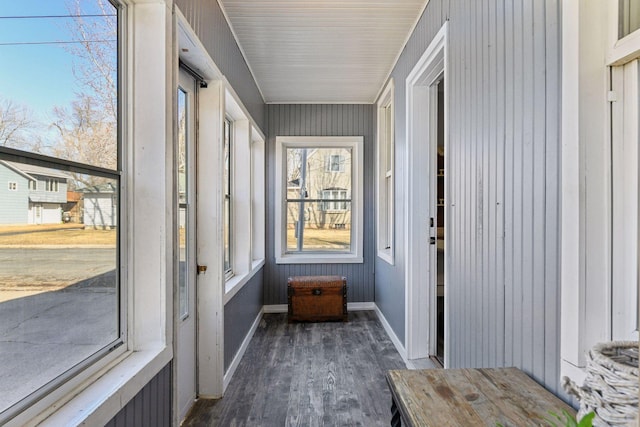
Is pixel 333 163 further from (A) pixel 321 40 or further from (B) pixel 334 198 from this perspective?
(A) pixel 321 40

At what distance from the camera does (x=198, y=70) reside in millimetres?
2146

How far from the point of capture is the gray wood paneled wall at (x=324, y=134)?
4.51 metres

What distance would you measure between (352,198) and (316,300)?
142cm

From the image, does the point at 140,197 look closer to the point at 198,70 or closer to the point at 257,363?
the point at 198,70

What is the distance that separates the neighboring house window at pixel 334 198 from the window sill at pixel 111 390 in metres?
3.37

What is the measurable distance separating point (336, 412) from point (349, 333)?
1.48 metres

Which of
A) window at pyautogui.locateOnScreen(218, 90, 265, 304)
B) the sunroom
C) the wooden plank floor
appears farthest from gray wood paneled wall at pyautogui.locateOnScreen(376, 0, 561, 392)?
window at pyautogui.locateOnScreen(218, 90, 265, 304)

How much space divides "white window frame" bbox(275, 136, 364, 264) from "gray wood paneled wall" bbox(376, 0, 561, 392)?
2498mm

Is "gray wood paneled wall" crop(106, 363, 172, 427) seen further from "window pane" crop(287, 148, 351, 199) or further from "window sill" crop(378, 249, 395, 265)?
"window pane" crop(287, 148, 351, 199)

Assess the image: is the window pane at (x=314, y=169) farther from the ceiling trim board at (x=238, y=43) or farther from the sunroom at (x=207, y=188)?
the sunroom at (x=207, y=188)

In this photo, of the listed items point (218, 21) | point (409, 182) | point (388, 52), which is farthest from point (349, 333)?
point (218, 21)

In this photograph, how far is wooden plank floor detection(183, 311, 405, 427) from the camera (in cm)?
217

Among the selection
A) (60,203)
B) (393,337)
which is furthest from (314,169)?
(60,203)

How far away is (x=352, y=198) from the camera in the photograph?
4.68m
